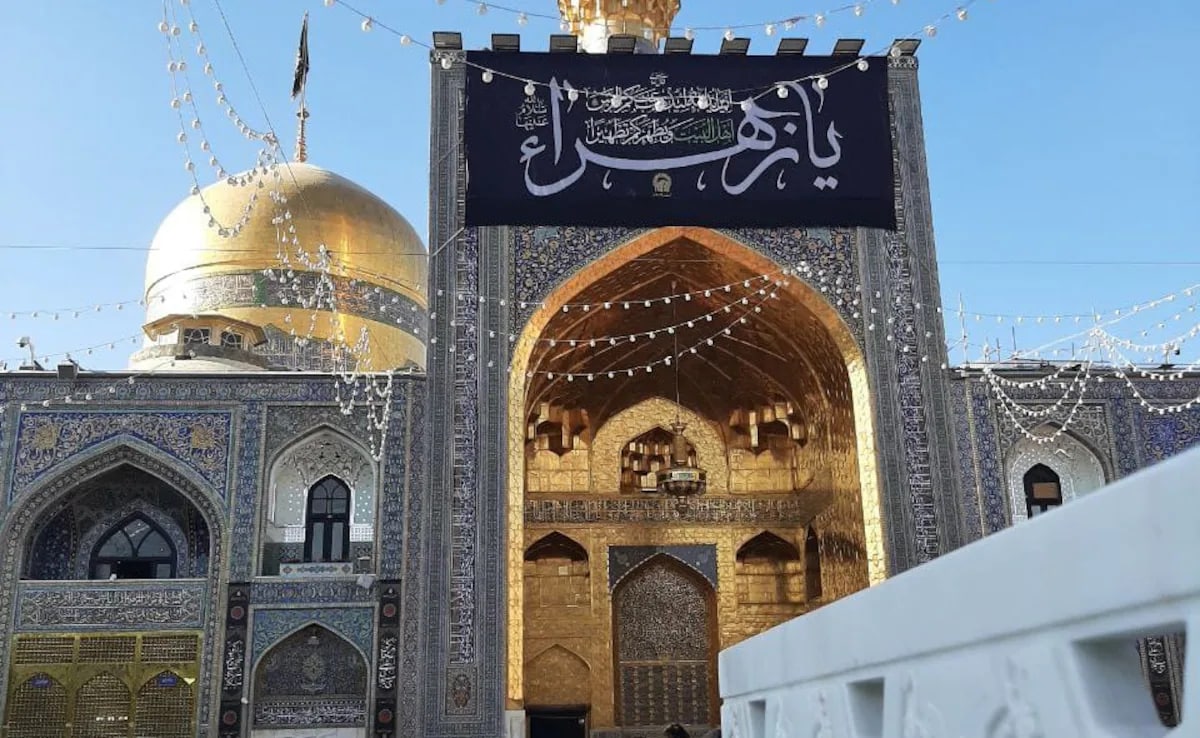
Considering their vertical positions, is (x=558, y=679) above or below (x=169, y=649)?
below

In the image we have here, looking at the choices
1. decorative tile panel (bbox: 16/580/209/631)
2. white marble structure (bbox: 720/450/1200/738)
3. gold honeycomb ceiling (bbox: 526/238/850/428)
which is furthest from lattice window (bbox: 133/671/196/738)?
white marble structure (bbox: 720/450/1200/738)

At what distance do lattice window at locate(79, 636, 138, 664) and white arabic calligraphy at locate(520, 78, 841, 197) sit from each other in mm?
4950

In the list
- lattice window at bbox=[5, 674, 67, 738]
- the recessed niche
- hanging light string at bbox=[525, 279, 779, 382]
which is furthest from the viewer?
hanging light string at bbox=[525, 279, 779, 382]

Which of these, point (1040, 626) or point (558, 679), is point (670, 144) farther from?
point (1040, 626)

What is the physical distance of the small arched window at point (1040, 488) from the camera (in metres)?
10.4

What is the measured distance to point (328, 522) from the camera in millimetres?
9898

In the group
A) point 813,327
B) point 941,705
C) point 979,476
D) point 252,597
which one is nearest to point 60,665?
point 252,597

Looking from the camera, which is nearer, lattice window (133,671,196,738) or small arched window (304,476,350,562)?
lattice window (133,671,196,738)

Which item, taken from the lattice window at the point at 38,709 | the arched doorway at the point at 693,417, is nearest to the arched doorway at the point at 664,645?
the arched doorway at the point at 693,417

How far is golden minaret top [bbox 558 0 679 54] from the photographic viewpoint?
39.8 ft

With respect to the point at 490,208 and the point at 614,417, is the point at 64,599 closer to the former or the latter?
the point at 490,208

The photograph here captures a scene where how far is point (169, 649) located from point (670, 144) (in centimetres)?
588

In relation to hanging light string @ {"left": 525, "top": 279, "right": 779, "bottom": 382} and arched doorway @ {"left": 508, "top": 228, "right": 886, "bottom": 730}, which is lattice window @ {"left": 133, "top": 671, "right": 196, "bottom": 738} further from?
hanging light string @ {"left": 525, "top": 279, "right": 779, "bottom": 382}

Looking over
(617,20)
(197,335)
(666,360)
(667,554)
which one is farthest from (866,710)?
(197,335)
